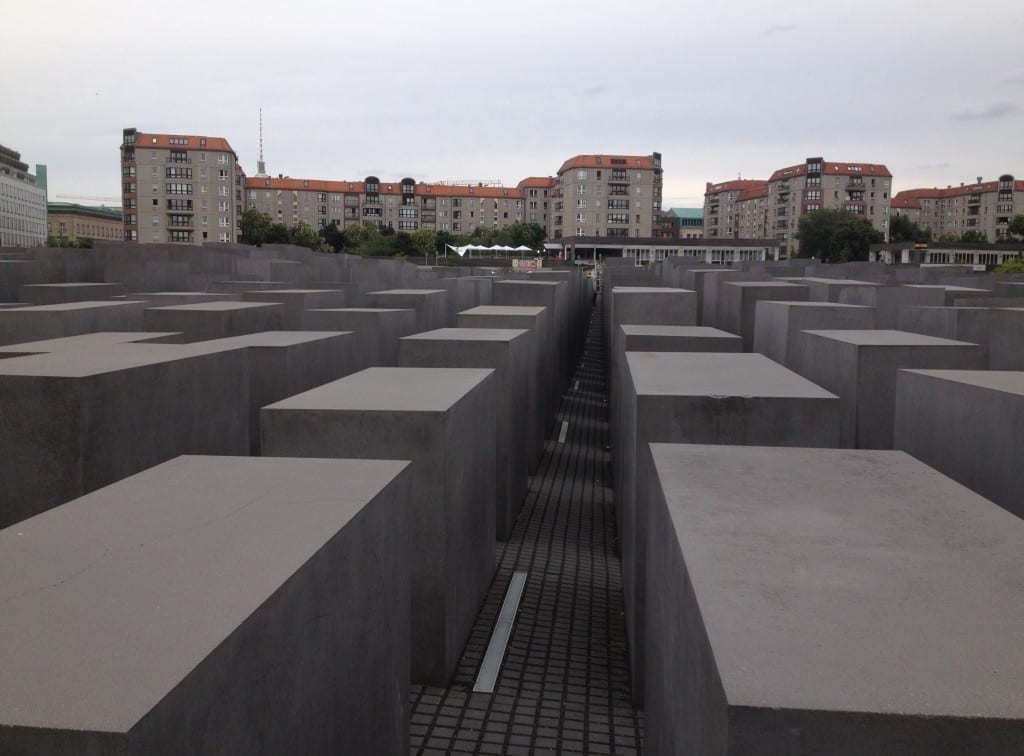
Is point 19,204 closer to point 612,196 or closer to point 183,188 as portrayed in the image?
point 183,188

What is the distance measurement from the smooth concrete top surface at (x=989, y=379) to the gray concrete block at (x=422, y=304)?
9.51m

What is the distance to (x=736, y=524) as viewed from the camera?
378 centimetres

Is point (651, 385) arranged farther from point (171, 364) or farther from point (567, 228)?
point (567, 228)

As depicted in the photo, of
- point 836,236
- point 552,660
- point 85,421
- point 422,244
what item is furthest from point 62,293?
point 836,236

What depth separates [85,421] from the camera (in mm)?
5922

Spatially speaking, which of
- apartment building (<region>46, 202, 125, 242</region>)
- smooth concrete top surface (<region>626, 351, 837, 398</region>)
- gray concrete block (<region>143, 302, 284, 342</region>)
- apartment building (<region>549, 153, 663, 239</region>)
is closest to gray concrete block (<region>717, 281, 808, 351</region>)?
smooth concrete top surface (<region>626, 351, 837, 398</region>)

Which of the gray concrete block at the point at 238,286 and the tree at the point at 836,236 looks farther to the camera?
the tree at the point at 836,236

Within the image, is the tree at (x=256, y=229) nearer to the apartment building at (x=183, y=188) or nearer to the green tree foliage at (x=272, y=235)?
the green tree foliage at (x=272, y=235)

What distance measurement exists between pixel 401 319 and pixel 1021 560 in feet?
35.5

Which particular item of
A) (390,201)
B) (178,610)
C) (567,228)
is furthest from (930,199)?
(178,610)

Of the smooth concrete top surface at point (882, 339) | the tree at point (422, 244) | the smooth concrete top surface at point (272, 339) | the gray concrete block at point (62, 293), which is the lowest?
the smooth concrete top surface at point (272, 339)

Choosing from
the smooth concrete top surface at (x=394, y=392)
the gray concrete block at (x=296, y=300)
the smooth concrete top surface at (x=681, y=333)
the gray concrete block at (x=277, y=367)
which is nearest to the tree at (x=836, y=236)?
the gray concrete block at (x=296, y=300)

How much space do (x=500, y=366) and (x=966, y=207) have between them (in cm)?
15599

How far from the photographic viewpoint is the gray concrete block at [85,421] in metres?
5.89
